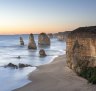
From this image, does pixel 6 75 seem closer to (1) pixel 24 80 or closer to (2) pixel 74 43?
(1) pixel 24 80

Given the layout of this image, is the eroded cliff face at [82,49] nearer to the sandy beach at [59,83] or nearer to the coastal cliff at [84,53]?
the coastal cliff at [84,53]

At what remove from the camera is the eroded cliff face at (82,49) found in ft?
112

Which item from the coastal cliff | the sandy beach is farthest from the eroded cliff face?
the sandy beach

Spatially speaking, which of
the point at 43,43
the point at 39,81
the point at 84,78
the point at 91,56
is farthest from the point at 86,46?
the point at 43,43

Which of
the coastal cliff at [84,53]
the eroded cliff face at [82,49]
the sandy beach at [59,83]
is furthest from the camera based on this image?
the eroded cliff face at [82,49]

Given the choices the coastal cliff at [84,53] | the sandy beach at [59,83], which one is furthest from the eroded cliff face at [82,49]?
the sandy beach at [59,83]

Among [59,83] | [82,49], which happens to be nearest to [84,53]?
[82,49]

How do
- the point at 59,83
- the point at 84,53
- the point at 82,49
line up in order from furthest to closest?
the point at 82,49, the point at 84,53, the point at 59,83

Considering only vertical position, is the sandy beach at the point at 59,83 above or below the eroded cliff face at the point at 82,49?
below

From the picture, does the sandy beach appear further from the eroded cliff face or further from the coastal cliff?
the eroded cliff face

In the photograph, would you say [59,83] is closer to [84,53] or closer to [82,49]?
[84,53]

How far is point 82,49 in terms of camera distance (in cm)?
3575

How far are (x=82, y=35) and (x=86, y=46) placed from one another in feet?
6.26

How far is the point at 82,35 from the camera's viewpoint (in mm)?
36188
